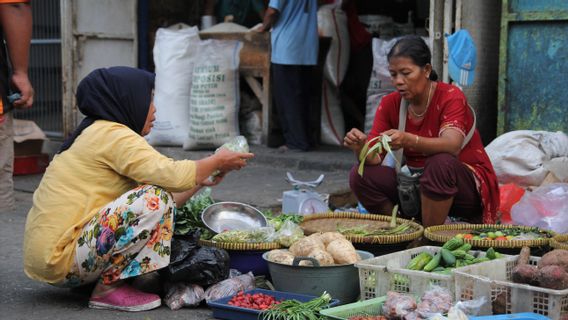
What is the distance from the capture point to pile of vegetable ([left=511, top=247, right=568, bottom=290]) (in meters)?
3.39

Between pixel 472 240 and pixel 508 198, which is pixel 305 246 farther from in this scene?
pixel 508 198

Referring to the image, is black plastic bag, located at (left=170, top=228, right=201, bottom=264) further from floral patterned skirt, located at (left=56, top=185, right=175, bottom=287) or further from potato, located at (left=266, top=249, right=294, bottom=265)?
potato, located at (left=266, top=249, right=294, bottom=265)

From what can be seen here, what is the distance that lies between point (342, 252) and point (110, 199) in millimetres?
1094

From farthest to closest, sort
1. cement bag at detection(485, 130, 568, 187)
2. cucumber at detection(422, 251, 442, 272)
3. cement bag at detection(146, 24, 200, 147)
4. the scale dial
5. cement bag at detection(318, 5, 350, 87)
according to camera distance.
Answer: cement bag at detection(146, 24, 200, 147) → cement bag at detection(318, 5, 350, 87) → cement bag at detection(485, 130, 568, 187) → the scale dial → cucumber at detection(422, 251, 442, 272)

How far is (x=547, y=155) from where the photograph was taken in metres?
6.23

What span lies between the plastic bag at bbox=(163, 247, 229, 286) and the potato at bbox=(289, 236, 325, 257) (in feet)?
1.11

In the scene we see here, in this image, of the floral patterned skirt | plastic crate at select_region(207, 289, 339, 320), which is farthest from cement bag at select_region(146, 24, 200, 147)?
plastic crate at select_region(207, 289, 339, 320)

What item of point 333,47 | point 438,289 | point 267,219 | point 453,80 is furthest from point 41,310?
point 333,47

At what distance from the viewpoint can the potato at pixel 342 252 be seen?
3.96 m

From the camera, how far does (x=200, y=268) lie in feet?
13.1

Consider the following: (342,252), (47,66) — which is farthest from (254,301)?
(47,66)

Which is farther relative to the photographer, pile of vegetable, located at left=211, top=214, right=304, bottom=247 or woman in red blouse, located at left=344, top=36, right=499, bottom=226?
woman in red blouse, located at left=344, top=36, right=499, bottom=226

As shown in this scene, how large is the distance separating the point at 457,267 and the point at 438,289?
0.29 m

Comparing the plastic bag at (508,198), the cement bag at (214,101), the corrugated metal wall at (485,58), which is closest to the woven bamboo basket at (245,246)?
the plastic bag at (508,198)
